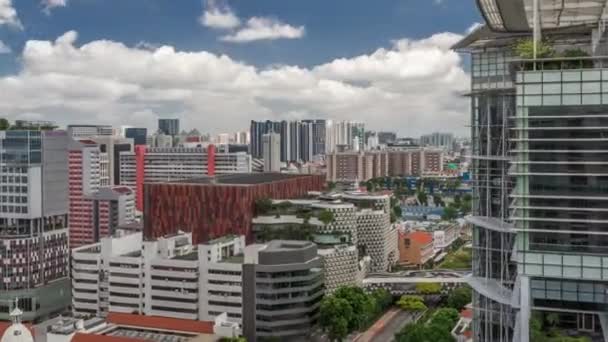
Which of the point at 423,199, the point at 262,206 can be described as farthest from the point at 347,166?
the point at 262,206

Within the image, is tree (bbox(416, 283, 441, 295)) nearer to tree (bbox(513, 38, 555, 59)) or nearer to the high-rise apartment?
the high-rise apartment

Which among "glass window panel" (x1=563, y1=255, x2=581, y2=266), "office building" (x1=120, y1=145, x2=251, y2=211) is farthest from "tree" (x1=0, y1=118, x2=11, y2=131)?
"glass window panel" (x1=563, y1=255, x2=581, y2=266)

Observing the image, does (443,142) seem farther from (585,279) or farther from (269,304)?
(585,279)

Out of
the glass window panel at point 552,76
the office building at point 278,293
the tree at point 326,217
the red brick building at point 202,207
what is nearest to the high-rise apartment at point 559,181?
the glass window panel at point 552,76

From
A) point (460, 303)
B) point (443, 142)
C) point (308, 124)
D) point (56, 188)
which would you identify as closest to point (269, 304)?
point (460, 303)

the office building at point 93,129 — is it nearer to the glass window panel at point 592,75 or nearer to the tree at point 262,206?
the tree at point 262,206

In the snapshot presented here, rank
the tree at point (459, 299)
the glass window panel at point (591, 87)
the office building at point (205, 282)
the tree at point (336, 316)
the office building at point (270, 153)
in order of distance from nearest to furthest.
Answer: the glass window panel at point (591, 87) < the office building at point (205, 282) < the tree at point (336, 316) < the tree at point (459, 299) < the office building at point (270, 153)
